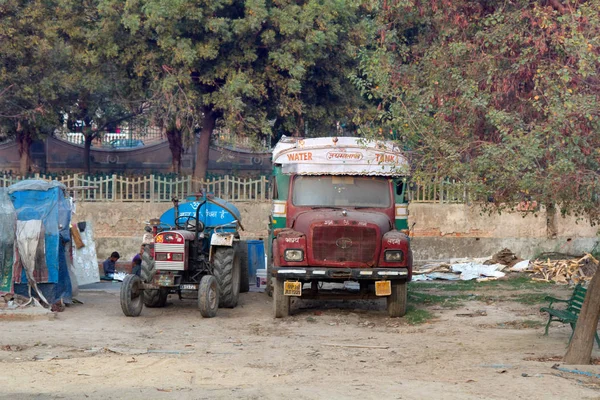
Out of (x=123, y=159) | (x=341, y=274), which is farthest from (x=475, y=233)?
(x=123, y=159)

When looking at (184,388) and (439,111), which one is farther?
(439,111)

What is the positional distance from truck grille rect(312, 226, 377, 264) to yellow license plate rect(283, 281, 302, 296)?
0.52m

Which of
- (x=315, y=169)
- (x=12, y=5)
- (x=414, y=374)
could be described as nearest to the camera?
(x=414, y=374)

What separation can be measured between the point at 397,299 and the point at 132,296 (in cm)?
445

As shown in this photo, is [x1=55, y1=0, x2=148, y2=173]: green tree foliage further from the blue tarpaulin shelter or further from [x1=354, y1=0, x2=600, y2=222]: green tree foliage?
[x1=354, y1=0, x2=600, y2=222]: green tree foliage

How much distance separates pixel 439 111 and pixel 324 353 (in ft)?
12.1

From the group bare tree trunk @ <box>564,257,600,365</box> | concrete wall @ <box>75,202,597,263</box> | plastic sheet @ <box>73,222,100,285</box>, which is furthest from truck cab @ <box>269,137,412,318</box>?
concrete wall @ <box>75,202,597,263</box>

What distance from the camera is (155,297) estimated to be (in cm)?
1602

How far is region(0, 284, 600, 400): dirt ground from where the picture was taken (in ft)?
30.3

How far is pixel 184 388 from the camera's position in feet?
30.5

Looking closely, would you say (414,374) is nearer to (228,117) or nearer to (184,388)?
(184,388)

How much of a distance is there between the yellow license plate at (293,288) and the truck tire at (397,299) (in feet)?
5.21

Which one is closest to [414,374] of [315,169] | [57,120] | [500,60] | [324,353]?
[324,353]

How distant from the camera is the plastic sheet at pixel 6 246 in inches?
594
